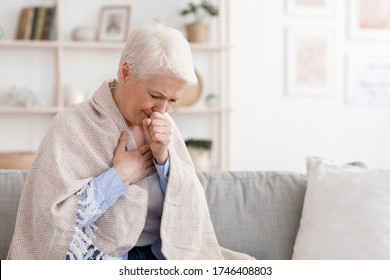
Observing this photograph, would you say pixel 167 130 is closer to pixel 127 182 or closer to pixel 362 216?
pixel 127 182

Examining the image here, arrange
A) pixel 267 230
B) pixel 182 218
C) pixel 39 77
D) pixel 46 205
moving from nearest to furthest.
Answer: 1. pixel 46 205
2. pixel 182 218
3. pixel 267 230
4. pixel 39 77

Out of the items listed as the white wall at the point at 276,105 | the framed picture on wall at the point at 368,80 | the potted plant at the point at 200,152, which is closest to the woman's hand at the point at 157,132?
the potted plant at the point at 200,152

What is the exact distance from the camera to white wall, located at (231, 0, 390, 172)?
17.7 feet

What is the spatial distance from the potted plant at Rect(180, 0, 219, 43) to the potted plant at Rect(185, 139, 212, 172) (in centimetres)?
77

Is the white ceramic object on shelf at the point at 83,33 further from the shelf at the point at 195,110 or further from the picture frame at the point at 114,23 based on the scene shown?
the shelf at the point at 195,110

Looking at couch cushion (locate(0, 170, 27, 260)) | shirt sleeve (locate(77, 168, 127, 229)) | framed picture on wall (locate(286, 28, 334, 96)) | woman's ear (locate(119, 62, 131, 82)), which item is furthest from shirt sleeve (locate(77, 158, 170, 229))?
framed picture on wall (locate(286, 28, 334, 96))

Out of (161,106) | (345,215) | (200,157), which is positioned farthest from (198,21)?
(161,106)

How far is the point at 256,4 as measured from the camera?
5387mm

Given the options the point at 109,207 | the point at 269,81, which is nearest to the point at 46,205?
the point at 109,207

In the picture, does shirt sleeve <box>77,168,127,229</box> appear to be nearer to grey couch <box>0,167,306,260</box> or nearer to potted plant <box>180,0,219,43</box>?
grey couch <box>0,167,306,260</box>

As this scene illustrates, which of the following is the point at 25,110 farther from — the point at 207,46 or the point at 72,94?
the point at 207,46

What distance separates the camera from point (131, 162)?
2.03 meters

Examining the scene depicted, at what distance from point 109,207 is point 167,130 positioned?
275mm

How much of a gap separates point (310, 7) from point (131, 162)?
12.4 ft
